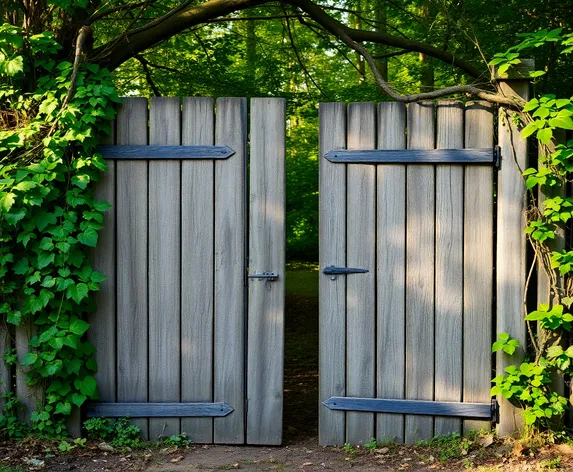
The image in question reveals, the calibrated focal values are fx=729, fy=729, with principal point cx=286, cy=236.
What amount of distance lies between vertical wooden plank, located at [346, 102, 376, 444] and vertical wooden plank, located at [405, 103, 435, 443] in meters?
0.22

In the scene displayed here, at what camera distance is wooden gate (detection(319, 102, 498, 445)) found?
4.50 m

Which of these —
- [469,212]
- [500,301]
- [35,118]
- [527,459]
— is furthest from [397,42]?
[527,459]

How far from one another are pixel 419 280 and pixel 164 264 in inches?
63.2

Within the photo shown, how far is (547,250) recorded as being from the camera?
4414mm

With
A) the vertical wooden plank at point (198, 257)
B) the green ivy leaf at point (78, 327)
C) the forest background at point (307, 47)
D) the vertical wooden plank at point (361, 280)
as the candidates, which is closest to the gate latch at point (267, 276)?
the vertical wooden plank at point (198, 257)

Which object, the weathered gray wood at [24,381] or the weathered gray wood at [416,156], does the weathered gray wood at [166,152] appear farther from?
the weathered gray wood at [24,381]

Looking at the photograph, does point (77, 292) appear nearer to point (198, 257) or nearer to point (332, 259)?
point (198, 257)

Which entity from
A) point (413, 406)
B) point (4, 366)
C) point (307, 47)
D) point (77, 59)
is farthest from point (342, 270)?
point (307, 47)

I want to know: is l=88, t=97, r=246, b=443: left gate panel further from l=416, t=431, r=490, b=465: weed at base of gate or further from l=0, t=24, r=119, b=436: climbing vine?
l=416, t=431, r=490, b=465: weed at base of gate

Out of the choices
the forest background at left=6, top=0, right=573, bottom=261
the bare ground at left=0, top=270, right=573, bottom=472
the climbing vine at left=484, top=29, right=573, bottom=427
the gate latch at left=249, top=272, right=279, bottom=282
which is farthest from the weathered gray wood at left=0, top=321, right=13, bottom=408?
the climbing vine at left=484, top=29, right=573, bottom=427

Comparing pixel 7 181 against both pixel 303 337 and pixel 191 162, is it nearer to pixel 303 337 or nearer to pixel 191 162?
pixel 191 162

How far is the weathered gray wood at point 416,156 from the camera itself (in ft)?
14.6

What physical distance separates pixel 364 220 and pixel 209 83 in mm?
3883

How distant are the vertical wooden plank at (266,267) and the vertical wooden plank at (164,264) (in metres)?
0.47
